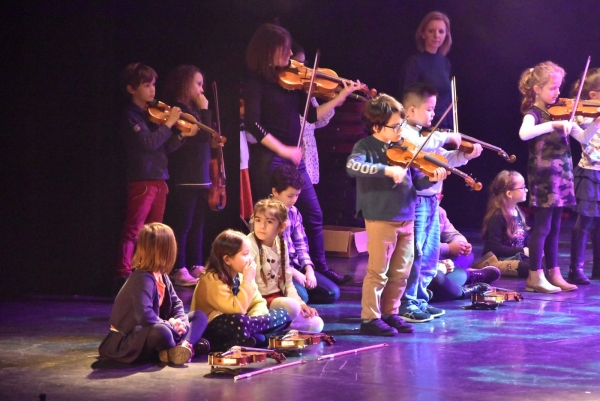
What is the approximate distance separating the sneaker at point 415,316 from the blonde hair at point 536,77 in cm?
179

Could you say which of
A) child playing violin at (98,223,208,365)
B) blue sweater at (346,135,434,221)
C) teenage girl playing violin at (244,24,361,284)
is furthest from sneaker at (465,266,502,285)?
child playing violin at (98,223,208,365)

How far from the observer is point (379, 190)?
15.9 feet

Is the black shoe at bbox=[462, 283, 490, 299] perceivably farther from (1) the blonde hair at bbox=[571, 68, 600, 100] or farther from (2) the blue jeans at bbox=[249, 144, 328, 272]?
(1) the blonde hair at bbox=[571, 68, 600, 100]

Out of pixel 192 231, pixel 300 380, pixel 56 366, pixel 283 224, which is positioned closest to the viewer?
pixel 300 380

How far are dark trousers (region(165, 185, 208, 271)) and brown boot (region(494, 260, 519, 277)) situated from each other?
87.2 inches

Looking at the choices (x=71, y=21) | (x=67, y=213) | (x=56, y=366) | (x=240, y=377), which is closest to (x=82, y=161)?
(x=67, y=213)

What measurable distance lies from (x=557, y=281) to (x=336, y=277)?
4.90 ft

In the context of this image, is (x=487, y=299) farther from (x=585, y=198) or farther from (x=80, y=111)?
(x=80, y=111)

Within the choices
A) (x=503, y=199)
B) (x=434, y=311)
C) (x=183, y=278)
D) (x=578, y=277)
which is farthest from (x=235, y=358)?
(x=503, y=199)

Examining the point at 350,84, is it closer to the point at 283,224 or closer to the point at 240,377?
the point at 283,224

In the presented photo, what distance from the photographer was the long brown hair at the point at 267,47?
596 cm

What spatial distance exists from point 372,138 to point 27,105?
2498 millimetres

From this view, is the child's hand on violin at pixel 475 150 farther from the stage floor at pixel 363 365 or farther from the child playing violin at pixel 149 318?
the child playing violin at pixel 149 318

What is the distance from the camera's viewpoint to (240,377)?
3.88 metres
